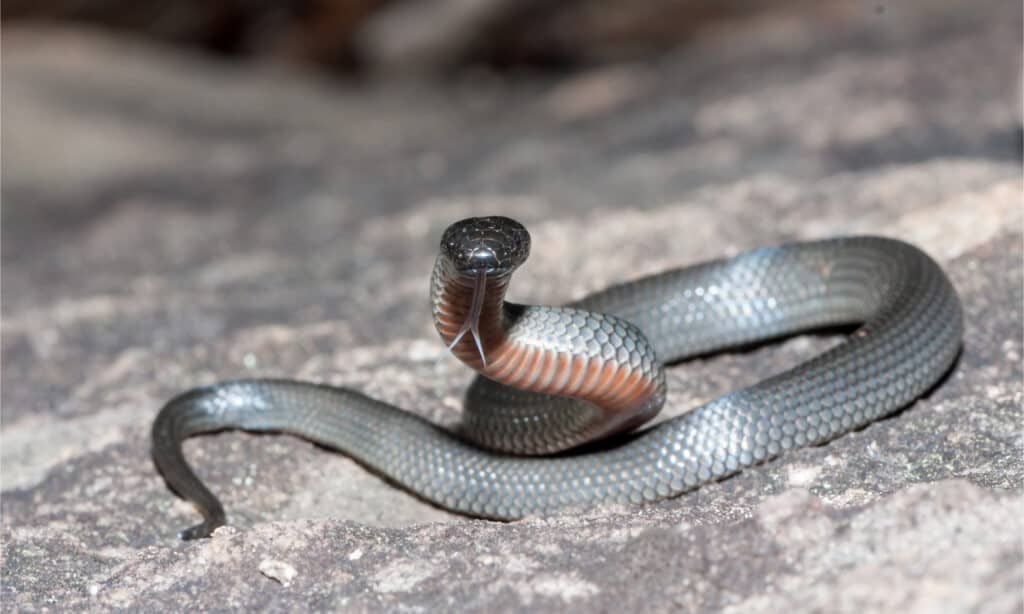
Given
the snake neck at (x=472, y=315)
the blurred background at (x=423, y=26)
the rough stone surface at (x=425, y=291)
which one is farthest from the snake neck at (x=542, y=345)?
the blurred background at (x=423, y=26)

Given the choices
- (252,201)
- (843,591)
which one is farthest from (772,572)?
(252,201)

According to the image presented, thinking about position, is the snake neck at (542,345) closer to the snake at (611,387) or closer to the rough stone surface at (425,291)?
the snake at (611,387)


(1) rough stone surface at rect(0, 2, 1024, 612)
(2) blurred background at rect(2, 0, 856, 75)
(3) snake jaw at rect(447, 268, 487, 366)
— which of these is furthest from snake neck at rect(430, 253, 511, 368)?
(2) blurred background at rect(2, 0, 856, 75)

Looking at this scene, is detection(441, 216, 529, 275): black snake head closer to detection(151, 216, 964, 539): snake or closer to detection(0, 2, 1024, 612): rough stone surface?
detection(151, 216, 964, 539): snake

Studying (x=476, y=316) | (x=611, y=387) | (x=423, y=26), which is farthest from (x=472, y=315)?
(x=423, y=26)

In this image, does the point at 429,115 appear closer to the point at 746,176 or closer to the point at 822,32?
the point at 822,32
